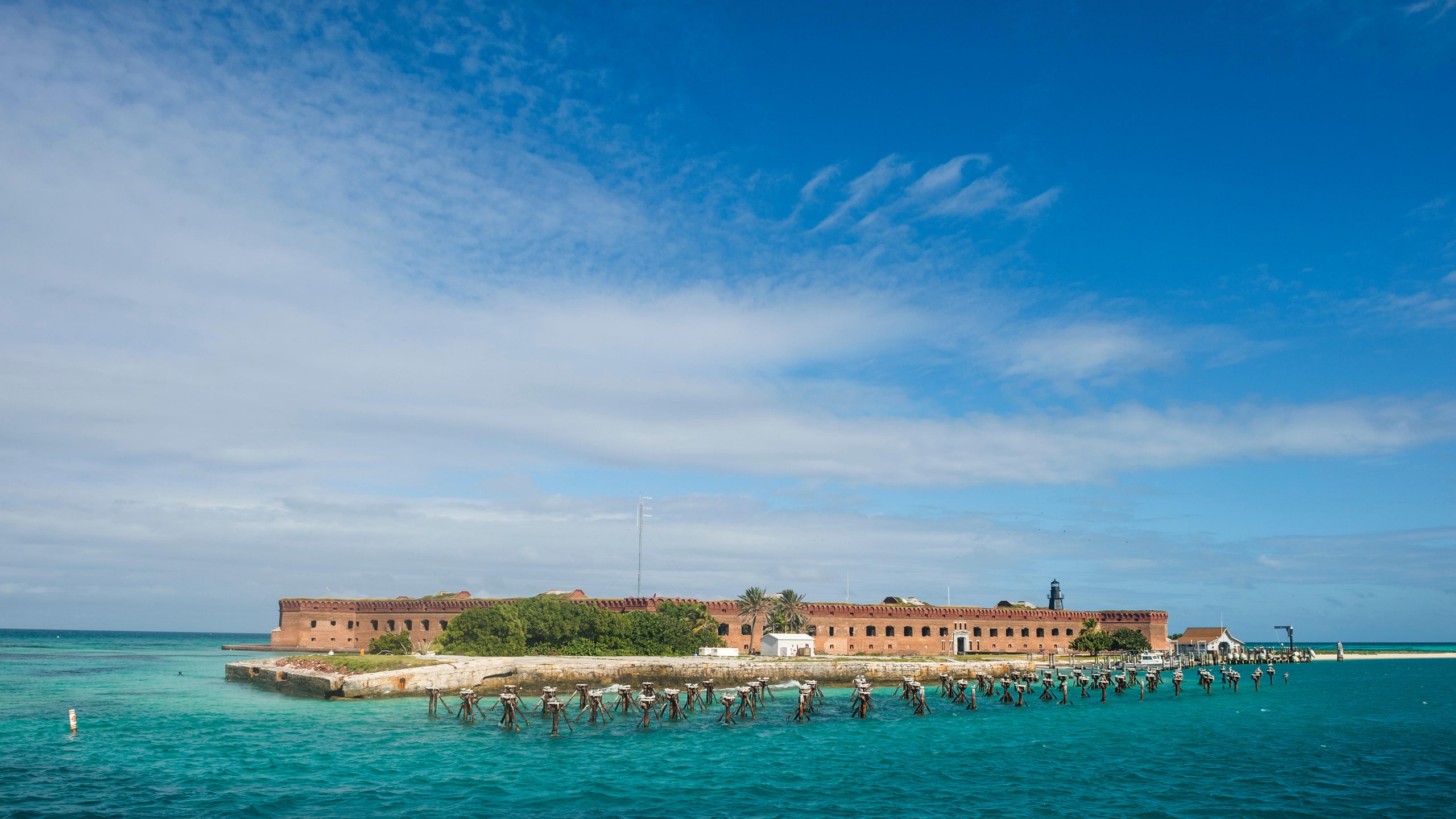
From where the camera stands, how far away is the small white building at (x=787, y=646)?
7500 cm

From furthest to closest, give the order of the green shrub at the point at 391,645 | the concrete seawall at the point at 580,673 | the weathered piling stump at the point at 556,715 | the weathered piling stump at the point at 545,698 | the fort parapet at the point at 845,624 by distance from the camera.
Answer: the fort parapet at the point at 845,624
the green shrub at the point at 391,645
the concrete seawall at the point at 580,673
the weathered piling stump at the point at 545,698
the weathered piling stump at the point at 556,715

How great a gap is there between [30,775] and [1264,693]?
7548 centimetres

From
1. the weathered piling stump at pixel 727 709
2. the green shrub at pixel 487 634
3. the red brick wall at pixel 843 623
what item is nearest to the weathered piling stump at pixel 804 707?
the weathered piling stump at pixel 727 709

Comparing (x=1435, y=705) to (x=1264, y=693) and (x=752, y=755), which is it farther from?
(x=752, y=755)

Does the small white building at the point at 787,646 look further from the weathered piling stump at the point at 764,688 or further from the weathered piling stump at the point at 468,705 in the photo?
the weathered piling stump at the point at 468,705

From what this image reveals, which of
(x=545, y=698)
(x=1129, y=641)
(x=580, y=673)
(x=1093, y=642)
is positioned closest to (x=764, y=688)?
(x=580, y=673)

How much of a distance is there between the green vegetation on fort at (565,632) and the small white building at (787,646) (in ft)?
22.7

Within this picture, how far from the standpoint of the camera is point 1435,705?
193 ft

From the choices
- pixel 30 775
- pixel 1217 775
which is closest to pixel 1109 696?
pixel 1217 775

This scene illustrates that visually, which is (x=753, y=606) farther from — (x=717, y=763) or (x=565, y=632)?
(x=717, y=763)

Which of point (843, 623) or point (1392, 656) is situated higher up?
point (843, 623)

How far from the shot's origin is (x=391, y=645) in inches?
2908

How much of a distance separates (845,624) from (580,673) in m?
38.3

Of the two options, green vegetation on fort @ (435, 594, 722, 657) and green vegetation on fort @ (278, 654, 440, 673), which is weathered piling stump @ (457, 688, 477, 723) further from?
green vegetation on fort @ (435, 594, 722, 657)
